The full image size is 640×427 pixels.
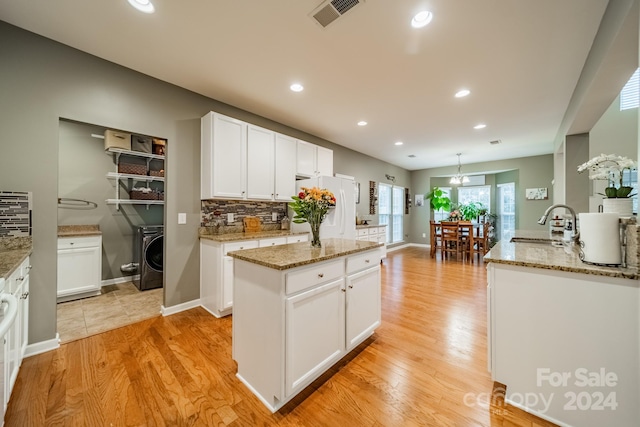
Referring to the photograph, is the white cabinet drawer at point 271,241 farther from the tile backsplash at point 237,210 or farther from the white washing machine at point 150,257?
the white washing machine at point 150,257

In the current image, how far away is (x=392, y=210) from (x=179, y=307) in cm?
622

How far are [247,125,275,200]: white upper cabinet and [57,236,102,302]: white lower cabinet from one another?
2262 mm

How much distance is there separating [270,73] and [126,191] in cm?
321

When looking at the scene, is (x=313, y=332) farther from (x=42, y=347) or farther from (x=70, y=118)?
(x=70, y=118)

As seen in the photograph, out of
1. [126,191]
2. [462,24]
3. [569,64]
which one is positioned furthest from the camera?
[126,191]

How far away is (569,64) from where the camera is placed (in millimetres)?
2354

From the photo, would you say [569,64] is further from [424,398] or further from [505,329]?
[424,398]

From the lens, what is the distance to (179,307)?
2830 millimetres

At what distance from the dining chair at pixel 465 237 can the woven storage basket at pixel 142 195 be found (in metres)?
6.27

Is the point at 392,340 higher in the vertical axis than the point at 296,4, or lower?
lower

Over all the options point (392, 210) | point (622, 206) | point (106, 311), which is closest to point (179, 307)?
point (106, 311)

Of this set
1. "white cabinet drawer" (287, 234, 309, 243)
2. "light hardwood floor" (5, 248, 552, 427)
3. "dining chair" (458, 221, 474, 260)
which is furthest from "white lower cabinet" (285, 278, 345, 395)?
"dining chair" (458, 221, 474, 260)

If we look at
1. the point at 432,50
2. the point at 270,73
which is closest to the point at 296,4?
the point at 270,73

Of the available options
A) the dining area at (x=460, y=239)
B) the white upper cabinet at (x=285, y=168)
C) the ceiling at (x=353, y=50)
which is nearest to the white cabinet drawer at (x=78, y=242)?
the ceiling at (x=353, y=50)
